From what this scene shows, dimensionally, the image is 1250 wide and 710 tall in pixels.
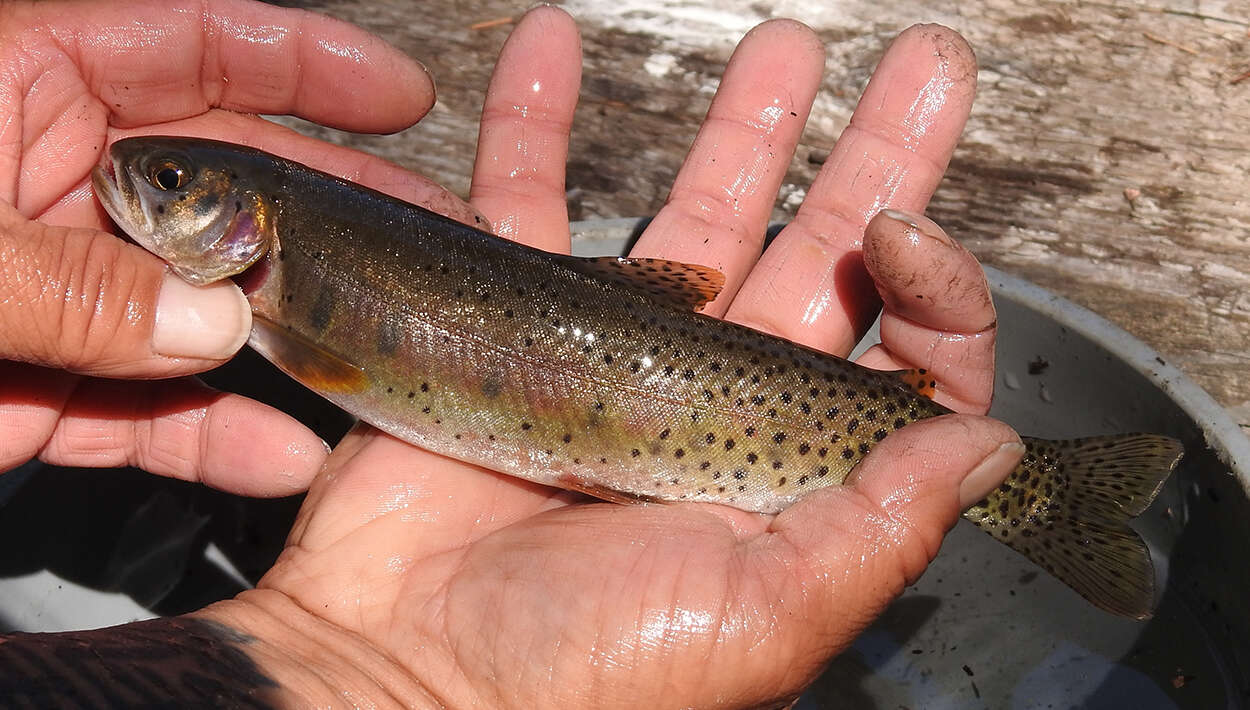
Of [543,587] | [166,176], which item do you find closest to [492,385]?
[543,587]

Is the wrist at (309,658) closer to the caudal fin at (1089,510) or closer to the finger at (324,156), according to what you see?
the finger at (324,156)

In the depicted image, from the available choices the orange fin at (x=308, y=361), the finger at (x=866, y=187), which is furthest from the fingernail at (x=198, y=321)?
the finger at (x=866, y=187)

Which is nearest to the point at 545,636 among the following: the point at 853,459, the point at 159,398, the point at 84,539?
the point at 853,459

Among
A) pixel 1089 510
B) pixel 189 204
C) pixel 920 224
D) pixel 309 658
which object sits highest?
pixel 920 224

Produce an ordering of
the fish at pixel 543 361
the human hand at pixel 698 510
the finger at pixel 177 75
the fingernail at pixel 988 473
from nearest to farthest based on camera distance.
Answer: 1. the human hand at pixel 698 510
2. the fingernail at pixel 988 473
3. the fish at pixel 543 361
4. the finger at pixel 177 75

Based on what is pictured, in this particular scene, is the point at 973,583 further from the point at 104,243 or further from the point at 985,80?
the point at 104,243

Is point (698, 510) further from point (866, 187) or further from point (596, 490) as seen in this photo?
point (866, 187)

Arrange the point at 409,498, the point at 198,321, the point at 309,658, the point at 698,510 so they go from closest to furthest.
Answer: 1. the point at 309,658
2. the point at 198,321
3. the point at 698,510
4. the point at 409,498
